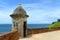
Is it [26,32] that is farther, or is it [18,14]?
[26,32]

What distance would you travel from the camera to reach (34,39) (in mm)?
13625

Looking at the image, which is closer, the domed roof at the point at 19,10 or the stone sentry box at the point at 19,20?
the stone sentry box at the point at 19,20

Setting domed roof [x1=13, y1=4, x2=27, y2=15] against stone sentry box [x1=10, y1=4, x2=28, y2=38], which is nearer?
stone sentry box [x1=10, y1=4, x2=28, y2=38]

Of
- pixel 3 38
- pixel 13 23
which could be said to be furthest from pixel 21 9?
pixel 3 38

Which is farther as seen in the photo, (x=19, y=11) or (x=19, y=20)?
(x=19, y=11)

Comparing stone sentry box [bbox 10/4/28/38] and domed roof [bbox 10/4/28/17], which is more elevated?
domed roof [bbox 10/4/28/17]

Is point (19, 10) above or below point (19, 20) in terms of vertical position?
above

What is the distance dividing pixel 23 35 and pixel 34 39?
1.54 m

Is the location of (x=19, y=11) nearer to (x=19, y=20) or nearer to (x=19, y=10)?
(x=19, y=10)

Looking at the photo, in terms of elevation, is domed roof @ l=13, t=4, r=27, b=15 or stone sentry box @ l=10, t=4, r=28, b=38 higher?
domed roof @ l=13, t=4, r=27, b=15

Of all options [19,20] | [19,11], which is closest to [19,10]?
[19,11]

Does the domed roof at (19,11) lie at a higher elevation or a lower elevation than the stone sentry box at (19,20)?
higher

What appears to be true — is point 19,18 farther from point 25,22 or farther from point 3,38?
point 3,38

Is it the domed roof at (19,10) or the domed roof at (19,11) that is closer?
the domed roof at (19,11)
